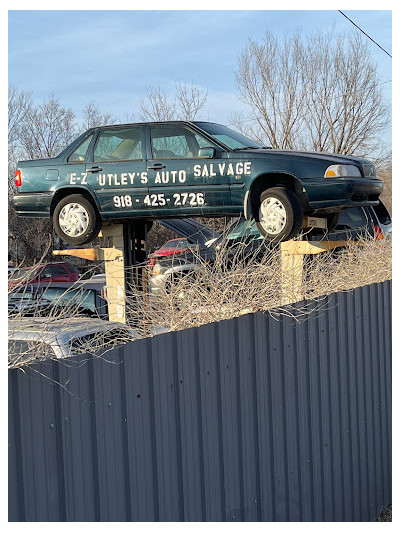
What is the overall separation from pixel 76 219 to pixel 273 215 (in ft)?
6.99

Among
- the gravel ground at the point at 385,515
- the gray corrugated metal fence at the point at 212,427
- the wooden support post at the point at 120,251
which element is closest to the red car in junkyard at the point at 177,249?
the wooden support post at the point at 120,251

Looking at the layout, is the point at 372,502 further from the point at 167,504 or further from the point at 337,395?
the point at 167,504

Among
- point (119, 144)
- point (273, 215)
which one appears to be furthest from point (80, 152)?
point (273, 215)

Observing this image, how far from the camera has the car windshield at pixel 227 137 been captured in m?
8.07

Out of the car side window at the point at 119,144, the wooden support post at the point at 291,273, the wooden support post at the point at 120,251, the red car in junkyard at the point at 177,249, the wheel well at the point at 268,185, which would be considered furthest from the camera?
the wooden support post at the point at 120,251

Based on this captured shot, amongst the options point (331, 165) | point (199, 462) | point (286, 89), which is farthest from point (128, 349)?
point (286, 89)

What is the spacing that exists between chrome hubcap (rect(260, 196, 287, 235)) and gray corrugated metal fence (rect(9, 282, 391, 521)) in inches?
38.8

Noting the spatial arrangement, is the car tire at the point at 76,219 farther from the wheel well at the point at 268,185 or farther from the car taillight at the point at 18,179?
the wheel well at the point at 268,185

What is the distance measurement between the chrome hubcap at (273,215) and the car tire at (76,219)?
72.5 inches

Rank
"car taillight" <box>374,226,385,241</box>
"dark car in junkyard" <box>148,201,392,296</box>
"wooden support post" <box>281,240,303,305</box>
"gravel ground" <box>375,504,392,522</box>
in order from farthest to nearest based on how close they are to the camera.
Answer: "car taillight" <box>374,226,385,241</box>
"gravel ground" <box>375,504,392,522</box>
"wooden support post" <box>281,240,303,305</box>
"dark car in junkyard" <box>148,201,392,296</box>

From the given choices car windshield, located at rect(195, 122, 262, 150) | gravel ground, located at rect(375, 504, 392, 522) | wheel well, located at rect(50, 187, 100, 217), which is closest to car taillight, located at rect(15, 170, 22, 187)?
wheel well, located at rect(50, 187, 100, 217)

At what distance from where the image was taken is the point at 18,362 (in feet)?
11.1

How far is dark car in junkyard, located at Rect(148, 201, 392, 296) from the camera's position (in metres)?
5.75

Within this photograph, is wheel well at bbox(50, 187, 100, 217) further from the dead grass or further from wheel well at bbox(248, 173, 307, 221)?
the dead grass
